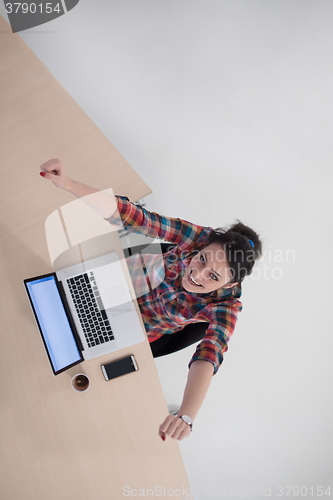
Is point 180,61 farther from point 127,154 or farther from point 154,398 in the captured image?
point 154,398

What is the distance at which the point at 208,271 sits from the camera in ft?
3.62

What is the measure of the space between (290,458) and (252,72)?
2369 mm

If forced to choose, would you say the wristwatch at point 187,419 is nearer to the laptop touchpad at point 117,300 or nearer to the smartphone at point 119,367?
the smartphone at point 119,367

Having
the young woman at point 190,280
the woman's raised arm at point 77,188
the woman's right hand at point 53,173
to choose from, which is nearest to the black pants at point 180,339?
the young woman at point 190,280

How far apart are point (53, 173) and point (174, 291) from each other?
2.01 feet

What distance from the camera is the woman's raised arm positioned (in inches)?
38.8

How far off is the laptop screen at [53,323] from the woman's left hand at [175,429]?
1.21ft

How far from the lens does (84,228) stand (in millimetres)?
1203

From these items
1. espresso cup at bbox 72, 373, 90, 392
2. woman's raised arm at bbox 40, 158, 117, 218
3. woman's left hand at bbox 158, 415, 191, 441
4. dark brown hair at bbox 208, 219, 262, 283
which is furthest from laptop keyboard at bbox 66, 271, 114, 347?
dark brown hair at bbox 208, 219, 262, 283

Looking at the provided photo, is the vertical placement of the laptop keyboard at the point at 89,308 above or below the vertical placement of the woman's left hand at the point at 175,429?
above

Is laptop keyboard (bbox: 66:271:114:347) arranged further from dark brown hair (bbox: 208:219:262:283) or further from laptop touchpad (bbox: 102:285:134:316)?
dark brown hair (bbox: 208:219:262:283)

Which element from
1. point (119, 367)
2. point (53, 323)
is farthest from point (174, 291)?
point (53, 323)

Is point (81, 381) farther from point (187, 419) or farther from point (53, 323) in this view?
point (187, 419)

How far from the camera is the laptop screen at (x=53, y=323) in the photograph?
1.03 m
